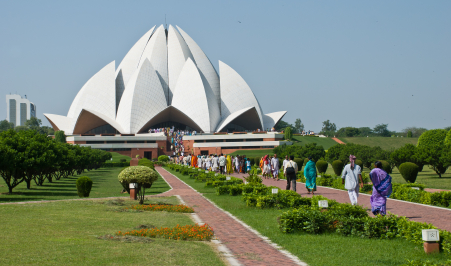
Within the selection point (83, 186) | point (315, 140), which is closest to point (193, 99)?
point (315, 140)

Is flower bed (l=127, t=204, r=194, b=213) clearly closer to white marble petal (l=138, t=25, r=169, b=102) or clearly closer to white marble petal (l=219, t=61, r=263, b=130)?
white marble petal (l=219, t=61, r=263, b=130)

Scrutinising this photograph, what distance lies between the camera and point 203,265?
4.43 meters

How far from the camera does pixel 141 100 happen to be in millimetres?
54844

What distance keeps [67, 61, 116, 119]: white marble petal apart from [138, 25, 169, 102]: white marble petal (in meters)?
5.85

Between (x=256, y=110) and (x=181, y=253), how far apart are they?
5367 cm

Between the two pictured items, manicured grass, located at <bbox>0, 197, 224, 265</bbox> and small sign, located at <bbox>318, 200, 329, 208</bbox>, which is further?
small sign, located at <bbox>318, 200, 329, 208</bbox>

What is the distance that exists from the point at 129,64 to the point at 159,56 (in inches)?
198

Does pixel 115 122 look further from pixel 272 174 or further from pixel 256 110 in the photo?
pixel 272 174

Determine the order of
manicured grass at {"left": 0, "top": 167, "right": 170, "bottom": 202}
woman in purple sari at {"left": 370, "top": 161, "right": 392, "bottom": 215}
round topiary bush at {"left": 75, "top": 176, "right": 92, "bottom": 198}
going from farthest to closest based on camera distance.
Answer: manicured grass at {"left": 0, "top": 167, "right": 170, "bottom": 202}
round topiary bush at {"left": 75, "top": 176, "right": 92, "bottom": 198}
woman in purple sari at {"left": 370, "top": 161, "right": 392, "bottom": 215}

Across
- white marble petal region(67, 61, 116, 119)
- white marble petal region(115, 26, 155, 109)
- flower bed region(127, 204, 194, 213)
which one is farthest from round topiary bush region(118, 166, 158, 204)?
white marble petal region(115, 26, 155, 109)

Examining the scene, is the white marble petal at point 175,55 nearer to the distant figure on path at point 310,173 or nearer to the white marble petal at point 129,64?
the white marble petal at point 129,64

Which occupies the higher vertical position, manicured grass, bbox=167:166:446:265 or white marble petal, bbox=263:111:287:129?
white marble petal, bbox=263:111:287:129

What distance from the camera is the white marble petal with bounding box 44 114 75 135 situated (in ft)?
188

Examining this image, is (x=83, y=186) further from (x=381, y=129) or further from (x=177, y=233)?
(x=381, y=129)
